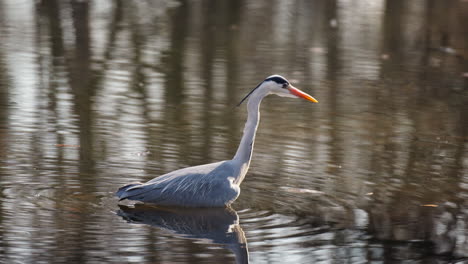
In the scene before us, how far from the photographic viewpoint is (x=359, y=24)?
68.3 ft

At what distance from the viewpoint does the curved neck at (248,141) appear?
867 cm

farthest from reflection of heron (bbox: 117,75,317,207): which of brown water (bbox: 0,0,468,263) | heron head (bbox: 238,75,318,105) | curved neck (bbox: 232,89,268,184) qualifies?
heron head (bbox: 238,75,318,105)

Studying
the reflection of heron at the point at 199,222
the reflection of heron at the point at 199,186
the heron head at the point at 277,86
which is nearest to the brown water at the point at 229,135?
the reflection of heron at the point at 199,222

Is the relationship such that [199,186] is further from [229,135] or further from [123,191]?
[229,135]

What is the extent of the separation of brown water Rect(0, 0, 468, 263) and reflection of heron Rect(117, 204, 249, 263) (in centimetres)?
2

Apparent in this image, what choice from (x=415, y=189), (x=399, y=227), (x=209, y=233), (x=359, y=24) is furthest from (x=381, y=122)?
(x=359, y=24)

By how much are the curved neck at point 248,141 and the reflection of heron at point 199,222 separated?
0.51 m

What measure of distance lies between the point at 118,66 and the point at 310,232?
7.79m

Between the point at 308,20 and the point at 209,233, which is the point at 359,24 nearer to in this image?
the point at 308,20

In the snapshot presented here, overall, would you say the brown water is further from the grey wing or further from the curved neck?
the curved neck

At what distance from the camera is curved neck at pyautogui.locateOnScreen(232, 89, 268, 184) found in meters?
8.67

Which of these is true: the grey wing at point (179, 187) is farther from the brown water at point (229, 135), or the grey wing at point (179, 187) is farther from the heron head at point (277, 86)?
the heron head at point (277, 86)

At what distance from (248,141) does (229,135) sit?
210 cm

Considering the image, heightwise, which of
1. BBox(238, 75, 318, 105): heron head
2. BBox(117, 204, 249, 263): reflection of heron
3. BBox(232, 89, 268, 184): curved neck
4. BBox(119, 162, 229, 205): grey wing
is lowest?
BBox(117, 204, 249, 263): reflection of heron
